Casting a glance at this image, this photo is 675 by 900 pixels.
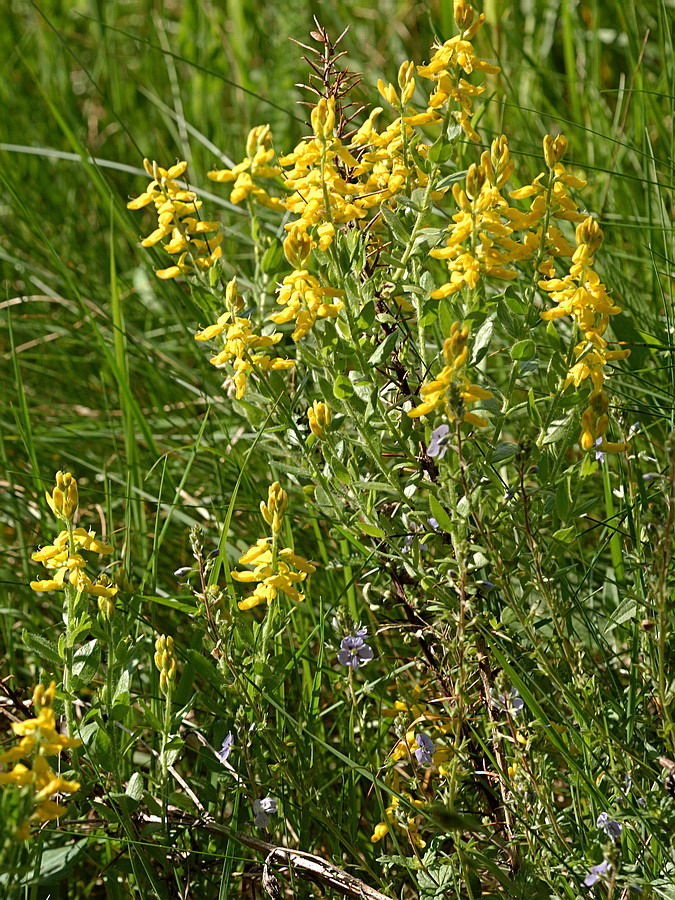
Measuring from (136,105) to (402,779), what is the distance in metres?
3.20

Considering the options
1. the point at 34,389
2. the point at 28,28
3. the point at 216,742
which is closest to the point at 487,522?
the point at 216,742

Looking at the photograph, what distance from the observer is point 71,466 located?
101 inches

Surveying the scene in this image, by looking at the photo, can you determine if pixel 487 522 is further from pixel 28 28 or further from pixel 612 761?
pixel 28 28

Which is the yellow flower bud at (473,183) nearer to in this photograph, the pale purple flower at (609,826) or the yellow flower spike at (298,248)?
the yellow flower spike at (298,248)

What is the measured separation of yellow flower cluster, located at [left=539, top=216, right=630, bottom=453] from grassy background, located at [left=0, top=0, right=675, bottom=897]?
41 centimetres

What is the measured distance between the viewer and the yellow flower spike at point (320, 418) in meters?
1.41

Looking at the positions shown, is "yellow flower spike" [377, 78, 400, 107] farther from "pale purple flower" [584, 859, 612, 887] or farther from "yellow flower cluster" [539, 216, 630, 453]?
"pale purple flower" [584, 859, 612, 887]

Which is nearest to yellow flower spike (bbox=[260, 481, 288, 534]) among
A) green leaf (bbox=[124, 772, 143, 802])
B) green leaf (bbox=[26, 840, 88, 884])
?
green leaf (bbox=[124, 772, 143, 802])

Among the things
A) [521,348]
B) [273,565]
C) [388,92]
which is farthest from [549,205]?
[273,565]

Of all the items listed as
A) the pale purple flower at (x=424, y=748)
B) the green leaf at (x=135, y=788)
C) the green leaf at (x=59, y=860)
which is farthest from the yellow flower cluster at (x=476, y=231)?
the green leaf at (x=59, y=860)

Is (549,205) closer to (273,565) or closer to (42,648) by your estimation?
(273,565)

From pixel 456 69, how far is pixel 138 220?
8.28ft

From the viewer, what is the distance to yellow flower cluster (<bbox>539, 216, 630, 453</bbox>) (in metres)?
1.32

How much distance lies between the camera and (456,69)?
4.94ft
